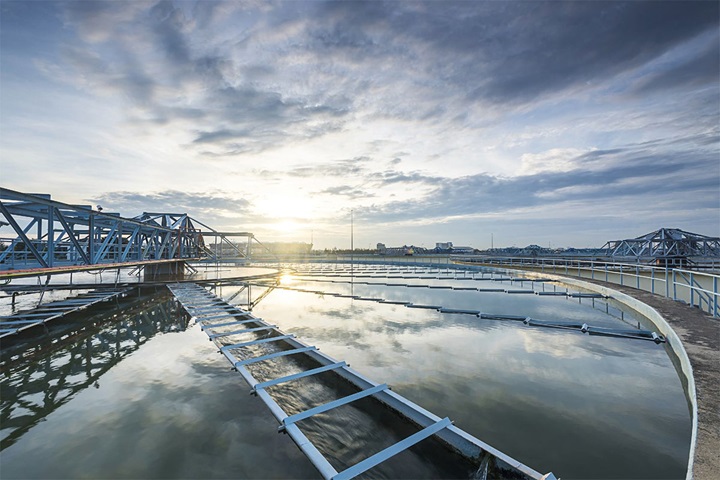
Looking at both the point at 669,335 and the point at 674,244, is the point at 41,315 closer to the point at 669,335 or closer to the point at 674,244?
the point at 669,335

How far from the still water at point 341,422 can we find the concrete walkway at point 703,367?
2.12 ft

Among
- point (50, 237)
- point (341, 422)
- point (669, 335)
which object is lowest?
point (341, 422)

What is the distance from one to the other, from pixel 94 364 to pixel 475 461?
30.9ft

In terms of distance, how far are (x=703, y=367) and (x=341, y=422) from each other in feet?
21.6

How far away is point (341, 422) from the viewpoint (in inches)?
213

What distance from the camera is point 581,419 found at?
5152mm

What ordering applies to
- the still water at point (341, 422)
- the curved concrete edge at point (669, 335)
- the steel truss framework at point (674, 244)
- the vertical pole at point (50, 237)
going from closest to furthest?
1. the curved concrete edge at point (669, 335)
2. the still water at point (341, 422)
3. the vertical pole at point (50, 237)
4. the steel truss framework at point (674, 244)

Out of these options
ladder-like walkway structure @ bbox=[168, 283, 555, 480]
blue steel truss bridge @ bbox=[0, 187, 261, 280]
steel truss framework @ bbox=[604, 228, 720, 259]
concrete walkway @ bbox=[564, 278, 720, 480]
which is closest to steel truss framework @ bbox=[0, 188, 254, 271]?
blue steel truss bridge @ bbox=[0, 187, 261, 280]

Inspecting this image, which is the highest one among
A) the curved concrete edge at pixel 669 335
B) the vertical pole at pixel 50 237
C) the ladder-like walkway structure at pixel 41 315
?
the vertical pole at pixel 50 237

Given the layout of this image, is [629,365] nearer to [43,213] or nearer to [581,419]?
[581,419]

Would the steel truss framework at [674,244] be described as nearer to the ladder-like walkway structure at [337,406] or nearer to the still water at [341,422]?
the still water at [341,422]

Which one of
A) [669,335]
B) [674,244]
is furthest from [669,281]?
[674,244]

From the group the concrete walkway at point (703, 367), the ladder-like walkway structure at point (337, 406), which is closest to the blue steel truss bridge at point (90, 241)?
the ladder-like walkway structure at point (337, 406)

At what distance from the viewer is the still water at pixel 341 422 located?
171 inches
